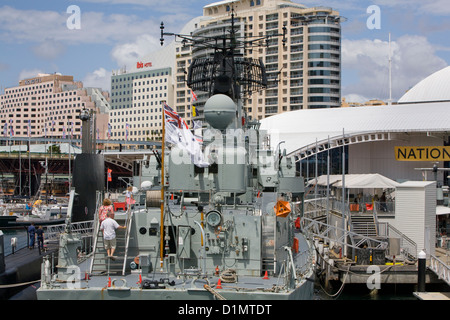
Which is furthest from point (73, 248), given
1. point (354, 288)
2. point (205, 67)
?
point (354, 288)

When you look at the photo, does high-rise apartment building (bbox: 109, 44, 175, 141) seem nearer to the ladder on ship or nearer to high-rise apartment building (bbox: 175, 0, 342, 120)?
high-rise apartment building (bbox: 175, 0, 342, 120)

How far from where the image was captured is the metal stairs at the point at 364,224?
30703 millimetres

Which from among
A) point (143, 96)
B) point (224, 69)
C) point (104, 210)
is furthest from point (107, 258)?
point (143, 96)

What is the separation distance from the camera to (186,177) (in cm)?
1688

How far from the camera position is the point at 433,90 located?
217 feet

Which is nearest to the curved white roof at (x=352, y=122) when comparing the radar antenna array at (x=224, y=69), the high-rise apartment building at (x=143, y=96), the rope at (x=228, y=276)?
the radar antenna array at (x=224, y=69)

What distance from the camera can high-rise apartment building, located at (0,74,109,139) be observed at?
486 feet

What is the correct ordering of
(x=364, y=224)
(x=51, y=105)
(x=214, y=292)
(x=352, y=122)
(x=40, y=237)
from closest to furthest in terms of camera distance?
(x=214, y=292)
(x=40, y=237)
(x=364, y=224)
(x=352, y=122)
(x=51, y=105)

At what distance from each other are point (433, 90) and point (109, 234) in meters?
59.4

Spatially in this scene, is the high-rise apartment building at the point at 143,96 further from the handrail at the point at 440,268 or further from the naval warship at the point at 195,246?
the naval warship at the point at 195,246

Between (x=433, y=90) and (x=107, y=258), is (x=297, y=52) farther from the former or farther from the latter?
(x=107, y=258)
